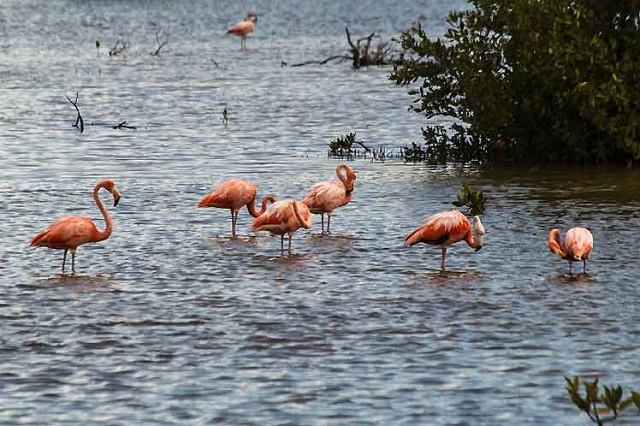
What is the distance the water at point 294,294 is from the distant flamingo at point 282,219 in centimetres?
34

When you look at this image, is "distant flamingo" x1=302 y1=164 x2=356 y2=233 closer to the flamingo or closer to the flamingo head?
the flamingo head

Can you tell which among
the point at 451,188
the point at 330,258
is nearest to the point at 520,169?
the point at 451,188

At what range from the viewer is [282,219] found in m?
15.7

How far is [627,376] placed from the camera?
10.5 m

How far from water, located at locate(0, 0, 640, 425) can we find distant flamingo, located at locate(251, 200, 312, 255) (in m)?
0.34

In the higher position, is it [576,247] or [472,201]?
A: [472,201]

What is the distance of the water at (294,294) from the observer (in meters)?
10.2

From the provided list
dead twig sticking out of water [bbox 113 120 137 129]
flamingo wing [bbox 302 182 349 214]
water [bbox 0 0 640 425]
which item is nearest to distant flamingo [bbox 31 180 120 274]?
water [bbox 0 0 640 425]

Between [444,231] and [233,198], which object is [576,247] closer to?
[444,231]

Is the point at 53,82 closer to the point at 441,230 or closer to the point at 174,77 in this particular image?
the point at 174,77

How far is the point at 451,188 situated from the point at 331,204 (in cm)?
397

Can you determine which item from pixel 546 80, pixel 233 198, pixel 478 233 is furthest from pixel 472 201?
pixel 546 80

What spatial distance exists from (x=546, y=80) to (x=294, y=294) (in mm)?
9290

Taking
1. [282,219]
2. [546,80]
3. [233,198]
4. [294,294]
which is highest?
[546,80]
